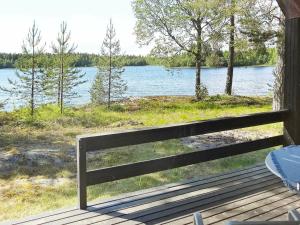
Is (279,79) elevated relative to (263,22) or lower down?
lower down

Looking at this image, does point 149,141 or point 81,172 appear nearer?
point 81,172

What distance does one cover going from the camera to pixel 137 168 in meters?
3.08

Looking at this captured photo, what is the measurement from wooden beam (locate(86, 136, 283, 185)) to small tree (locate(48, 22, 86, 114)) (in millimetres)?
12946

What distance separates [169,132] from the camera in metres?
3.21

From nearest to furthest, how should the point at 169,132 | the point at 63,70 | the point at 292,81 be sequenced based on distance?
the point at 169,132 < the point at 292,81 < the point at 63,70

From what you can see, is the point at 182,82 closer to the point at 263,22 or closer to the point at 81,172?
the point at 263,22

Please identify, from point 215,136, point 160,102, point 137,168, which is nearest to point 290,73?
point 137,168

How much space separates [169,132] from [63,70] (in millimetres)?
15095

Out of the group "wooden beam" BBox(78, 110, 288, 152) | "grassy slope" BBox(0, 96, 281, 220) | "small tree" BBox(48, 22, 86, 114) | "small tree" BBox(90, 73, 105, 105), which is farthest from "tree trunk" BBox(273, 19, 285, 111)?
"small tree" BBox(90, 73, 105, 105)

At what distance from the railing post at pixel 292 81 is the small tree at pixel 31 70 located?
11.8 meters

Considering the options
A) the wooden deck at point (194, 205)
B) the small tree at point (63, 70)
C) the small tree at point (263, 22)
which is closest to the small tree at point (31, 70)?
the small tree at point (63, 70)

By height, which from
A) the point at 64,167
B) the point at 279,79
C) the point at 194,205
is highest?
the point at 279,79

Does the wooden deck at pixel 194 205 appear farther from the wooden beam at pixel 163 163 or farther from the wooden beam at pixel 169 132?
the wooden beam at pixel 169 132

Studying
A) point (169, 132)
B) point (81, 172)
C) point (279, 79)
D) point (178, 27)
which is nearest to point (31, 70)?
point (178, 27)
